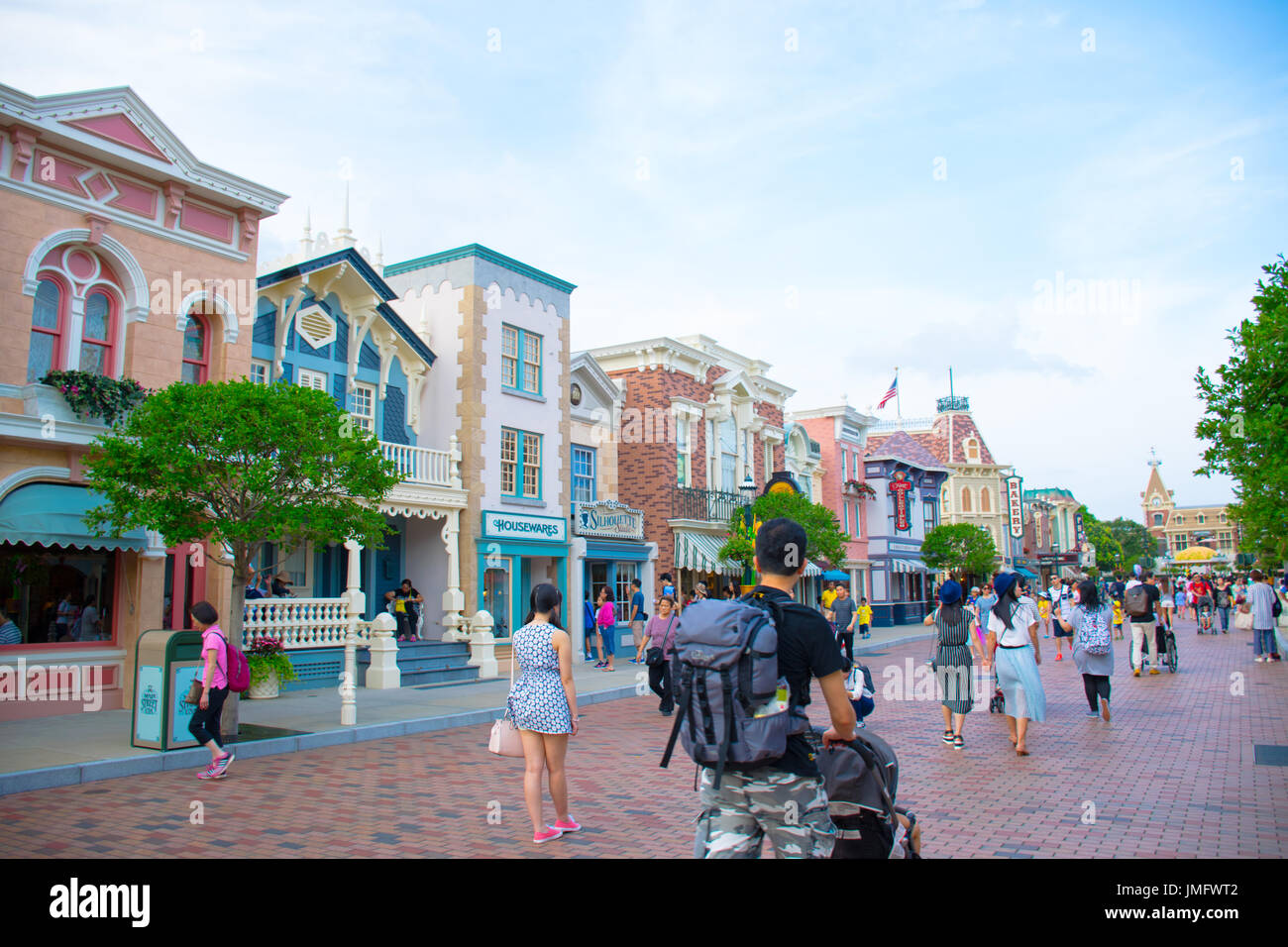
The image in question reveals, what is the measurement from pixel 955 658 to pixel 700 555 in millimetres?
19645

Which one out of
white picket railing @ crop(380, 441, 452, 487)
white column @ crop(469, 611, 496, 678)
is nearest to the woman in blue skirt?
white column @ crop(469, 611, 496, 678)

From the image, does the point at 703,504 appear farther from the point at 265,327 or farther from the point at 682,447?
the point at 265,327

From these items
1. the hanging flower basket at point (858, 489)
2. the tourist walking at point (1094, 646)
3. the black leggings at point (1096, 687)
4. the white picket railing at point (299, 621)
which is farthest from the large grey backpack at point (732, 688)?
the hanging flower basket at point (858, 489)

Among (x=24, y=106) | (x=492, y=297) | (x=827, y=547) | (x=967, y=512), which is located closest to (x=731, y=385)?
(x=827, y=547)

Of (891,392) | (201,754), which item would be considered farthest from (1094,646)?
(891,392)

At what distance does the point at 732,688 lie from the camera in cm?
353

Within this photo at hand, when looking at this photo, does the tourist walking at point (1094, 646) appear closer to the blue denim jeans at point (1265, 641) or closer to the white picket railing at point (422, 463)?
the blue denim jeans at point (1265, 641)

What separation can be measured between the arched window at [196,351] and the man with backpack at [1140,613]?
1703 cm

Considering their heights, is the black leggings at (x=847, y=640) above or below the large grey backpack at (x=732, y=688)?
below

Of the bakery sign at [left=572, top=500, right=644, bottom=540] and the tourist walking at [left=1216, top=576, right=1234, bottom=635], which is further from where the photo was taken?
the tourist walking at [left=1216, top=576, right=1234, bottom=635]

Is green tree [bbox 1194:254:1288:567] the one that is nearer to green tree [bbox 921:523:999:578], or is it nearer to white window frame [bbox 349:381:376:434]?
white window frame [bbox 349:381:376:434]

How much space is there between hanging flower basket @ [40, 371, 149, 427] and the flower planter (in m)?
4.70

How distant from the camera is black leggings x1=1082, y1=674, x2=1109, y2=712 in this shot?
469 inches

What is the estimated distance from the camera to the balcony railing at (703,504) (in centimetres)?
2944
